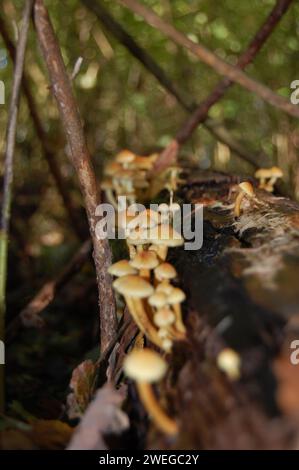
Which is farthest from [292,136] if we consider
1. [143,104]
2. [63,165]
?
[63,165]

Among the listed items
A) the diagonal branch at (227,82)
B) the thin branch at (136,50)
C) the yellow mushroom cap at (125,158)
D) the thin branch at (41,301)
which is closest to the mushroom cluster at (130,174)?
the yellow mushroom cap at (125,158)

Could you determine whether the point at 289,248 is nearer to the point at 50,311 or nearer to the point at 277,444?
the point at 277,444

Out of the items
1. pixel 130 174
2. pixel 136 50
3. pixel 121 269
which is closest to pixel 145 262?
pixel 121 269

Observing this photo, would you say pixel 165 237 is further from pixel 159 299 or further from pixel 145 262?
pixel 159 299

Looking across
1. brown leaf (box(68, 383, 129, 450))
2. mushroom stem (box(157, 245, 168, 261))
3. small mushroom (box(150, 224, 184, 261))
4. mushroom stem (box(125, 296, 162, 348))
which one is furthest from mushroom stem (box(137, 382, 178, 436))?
mushroom stem (box(157, 245, 168, 261))

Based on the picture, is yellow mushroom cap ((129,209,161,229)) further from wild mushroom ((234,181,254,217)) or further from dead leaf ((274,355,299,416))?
dead leaf ((274,355,299,416))

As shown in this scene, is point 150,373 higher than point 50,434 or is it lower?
higher

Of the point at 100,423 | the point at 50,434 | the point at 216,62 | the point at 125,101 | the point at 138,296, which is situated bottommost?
the point at 50,434
